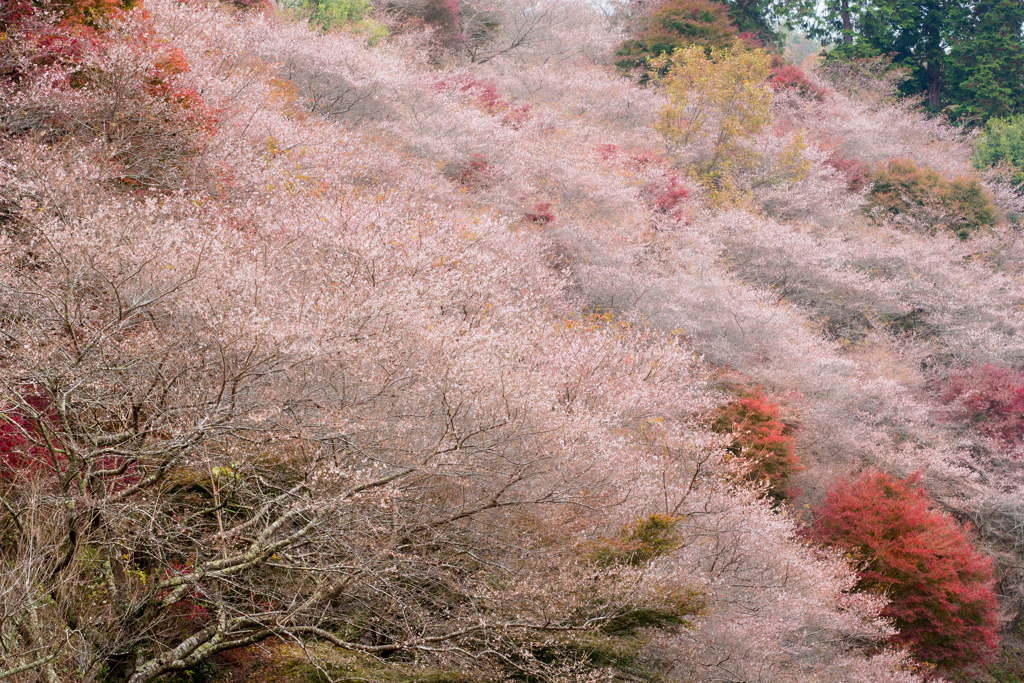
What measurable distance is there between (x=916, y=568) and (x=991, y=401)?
8317 mm

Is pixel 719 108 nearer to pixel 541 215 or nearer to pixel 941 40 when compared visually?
pixel 541 215

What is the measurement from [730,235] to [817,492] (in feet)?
27.7

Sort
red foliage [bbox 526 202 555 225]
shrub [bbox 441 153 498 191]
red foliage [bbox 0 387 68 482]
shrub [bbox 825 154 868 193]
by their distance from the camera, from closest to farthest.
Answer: red foliage [bbox 0 387 68 482]
red foliage [bbox 526 202 555 225]
shrub [bbox 441 153 498 191]
shrub [bbox 825 154 868 193]

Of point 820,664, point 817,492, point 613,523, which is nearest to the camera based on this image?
point 613,523

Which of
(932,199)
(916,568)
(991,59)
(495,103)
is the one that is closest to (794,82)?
(991,59)

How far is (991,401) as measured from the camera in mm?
18734

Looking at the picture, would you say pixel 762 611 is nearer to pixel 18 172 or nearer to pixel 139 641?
pixel 139 641

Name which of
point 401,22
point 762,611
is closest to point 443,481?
point 762,611

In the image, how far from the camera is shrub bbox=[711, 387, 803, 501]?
13.4 m

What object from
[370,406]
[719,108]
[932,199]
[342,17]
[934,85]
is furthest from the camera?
[934,85]

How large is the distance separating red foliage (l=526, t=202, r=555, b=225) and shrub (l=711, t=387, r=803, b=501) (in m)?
6.38

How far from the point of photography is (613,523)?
9.40 meters

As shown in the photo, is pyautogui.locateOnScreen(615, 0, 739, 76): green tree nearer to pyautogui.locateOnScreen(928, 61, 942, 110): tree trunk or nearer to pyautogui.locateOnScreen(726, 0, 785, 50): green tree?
pyautogui.locateOnScreen(726, 0, 785, 50): green tree

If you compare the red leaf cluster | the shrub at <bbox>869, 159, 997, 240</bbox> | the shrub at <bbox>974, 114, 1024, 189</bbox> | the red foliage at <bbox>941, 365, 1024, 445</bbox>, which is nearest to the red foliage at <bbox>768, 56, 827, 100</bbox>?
the red leaf cluster
